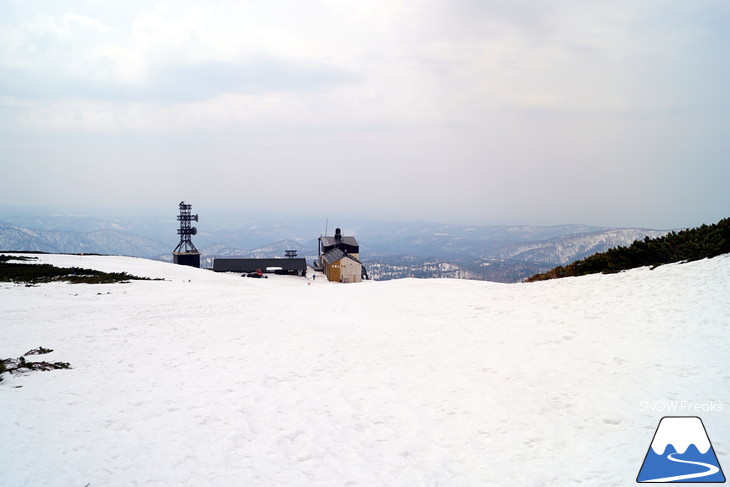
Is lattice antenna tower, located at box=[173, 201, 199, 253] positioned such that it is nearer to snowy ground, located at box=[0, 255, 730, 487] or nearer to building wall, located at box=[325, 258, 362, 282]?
building wall, located at box=[325, 258, 362, 282]

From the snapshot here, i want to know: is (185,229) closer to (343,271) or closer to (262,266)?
(262,266)

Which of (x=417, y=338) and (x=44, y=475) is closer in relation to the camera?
(x=44, y=475)

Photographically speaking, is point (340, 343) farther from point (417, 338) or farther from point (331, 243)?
point (331, 243)

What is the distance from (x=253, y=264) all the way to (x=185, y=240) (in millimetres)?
19209

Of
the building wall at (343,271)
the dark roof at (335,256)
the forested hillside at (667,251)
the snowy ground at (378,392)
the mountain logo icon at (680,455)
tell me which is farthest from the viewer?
the dark roof at (335,256)

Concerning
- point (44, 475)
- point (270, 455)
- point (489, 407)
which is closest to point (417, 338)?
point (489, 407)

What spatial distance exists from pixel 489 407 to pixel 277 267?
5735 cm

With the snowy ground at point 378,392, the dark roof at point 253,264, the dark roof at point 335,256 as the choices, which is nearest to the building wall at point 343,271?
the dark roof at point 335,256

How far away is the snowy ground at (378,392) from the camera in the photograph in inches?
249

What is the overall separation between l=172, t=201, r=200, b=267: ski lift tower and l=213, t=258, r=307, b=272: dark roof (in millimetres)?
11385

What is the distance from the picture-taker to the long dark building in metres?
62.0

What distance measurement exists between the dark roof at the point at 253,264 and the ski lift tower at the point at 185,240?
1139 cm

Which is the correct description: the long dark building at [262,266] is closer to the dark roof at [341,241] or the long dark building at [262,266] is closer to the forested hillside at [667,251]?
the dark roof at [341,241]

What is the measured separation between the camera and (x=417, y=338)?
43.9 feet
